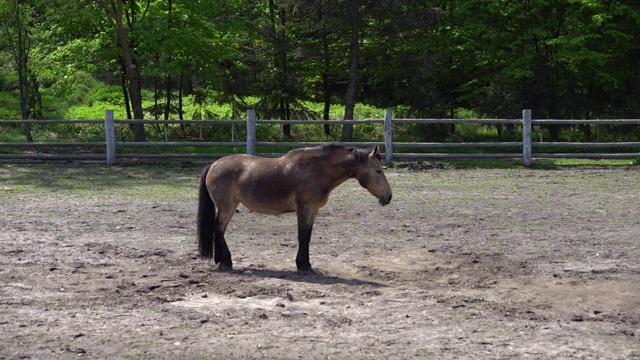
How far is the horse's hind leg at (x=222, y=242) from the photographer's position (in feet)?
29.7

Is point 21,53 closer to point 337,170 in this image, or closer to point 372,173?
point 337,170

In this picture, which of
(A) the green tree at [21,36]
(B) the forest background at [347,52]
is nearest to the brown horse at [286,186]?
(B) the forest background at [347,52]

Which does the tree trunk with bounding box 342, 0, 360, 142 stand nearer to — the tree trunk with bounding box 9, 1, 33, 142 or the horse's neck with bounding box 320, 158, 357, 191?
the tree trunk with bounding box 9, 1, 33, 142

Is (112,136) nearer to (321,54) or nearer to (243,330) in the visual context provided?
(321,54)

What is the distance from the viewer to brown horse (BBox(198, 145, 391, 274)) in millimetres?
8977

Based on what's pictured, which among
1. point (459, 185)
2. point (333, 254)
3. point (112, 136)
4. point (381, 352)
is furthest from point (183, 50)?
point (381, 352)

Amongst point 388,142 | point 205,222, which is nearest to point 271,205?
point 205,222

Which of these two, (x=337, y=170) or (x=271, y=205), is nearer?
(x=337, y=170)

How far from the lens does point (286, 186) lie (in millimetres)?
9070

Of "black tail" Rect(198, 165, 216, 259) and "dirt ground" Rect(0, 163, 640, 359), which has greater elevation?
"black tail" Rect(198, 165, 216, 259)

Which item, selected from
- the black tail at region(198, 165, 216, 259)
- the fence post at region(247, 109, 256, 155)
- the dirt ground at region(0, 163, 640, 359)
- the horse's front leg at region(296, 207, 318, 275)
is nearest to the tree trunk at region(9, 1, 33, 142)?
the fence post at region(247, 109, 256, 155)

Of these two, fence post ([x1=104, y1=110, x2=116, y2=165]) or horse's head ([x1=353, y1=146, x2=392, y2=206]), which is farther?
fence post ([x1=104, y1=110, x2=116, y2=165])

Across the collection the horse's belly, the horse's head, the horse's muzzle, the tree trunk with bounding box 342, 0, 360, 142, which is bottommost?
the horse's belly

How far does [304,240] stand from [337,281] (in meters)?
0.64
